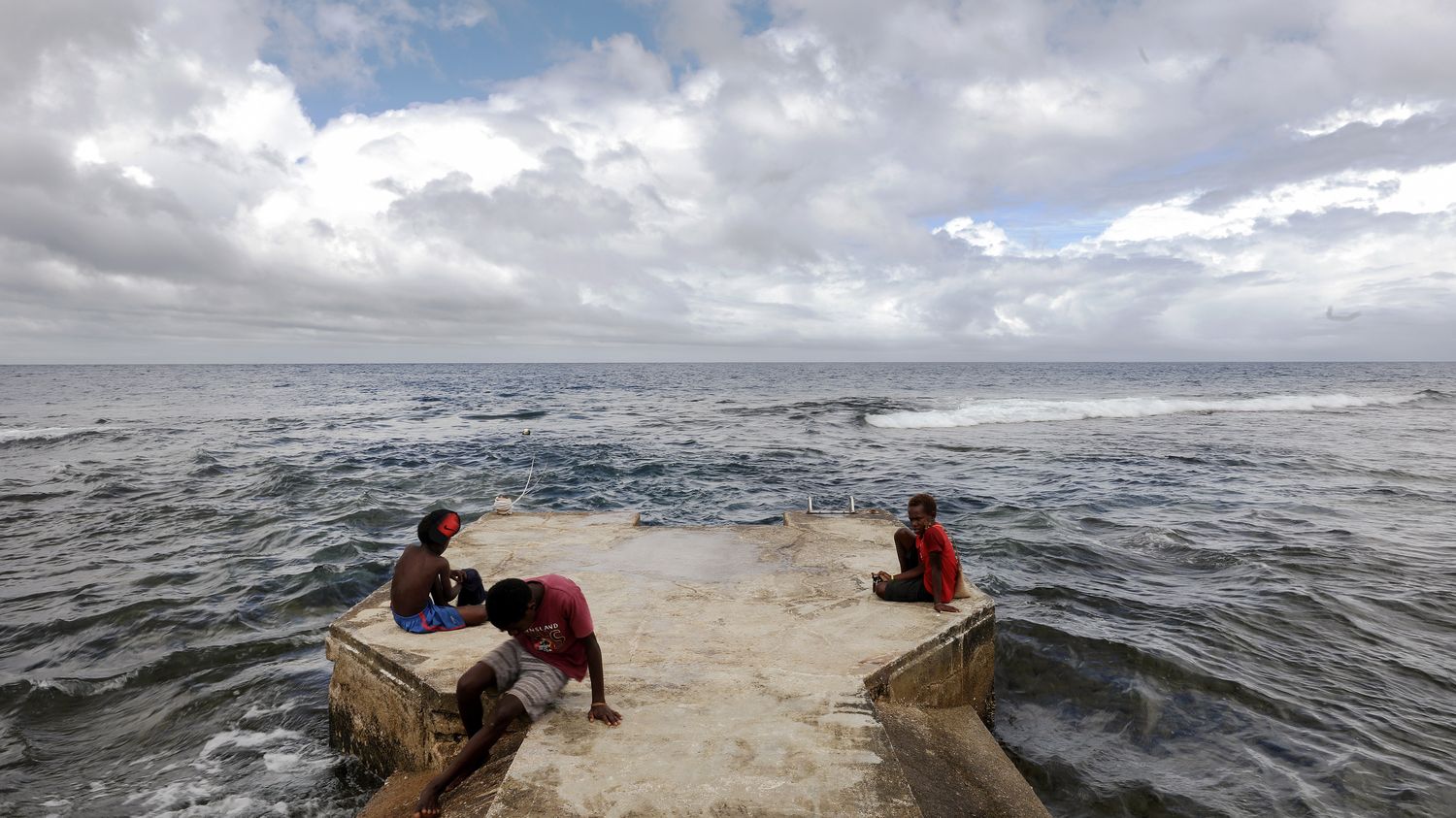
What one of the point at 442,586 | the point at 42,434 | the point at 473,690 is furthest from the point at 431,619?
the point at 42,434

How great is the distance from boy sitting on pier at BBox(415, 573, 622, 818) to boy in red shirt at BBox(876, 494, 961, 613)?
255cm

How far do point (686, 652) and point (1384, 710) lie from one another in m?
5.59

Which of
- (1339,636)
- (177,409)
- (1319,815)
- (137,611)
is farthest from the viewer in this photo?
(177,409)

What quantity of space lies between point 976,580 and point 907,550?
3.64 meters

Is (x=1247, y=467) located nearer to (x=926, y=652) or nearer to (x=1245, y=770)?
(x=1245, y=770)

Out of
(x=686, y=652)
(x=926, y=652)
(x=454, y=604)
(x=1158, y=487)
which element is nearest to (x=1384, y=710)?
(x=926, y=652)

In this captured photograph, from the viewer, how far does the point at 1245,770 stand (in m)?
4.91

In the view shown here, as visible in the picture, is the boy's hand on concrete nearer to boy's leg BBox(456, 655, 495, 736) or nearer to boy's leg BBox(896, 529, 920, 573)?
boy's leg BBox(456, 655, 495, 736)

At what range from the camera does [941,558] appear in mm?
5172

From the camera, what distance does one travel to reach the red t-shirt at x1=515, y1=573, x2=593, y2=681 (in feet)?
11.8

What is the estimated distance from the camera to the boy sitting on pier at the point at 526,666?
11.2 feet

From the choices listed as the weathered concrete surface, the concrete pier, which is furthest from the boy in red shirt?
the weathered concrete surface

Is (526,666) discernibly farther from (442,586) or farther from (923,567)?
(923,567)

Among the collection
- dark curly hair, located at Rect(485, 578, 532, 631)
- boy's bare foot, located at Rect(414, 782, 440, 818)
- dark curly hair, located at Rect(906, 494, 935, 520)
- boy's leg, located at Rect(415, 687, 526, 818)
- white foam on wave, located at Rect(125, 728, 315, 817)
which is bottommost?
white foam on wave, located at Rect(125, 728, 315, 817)
